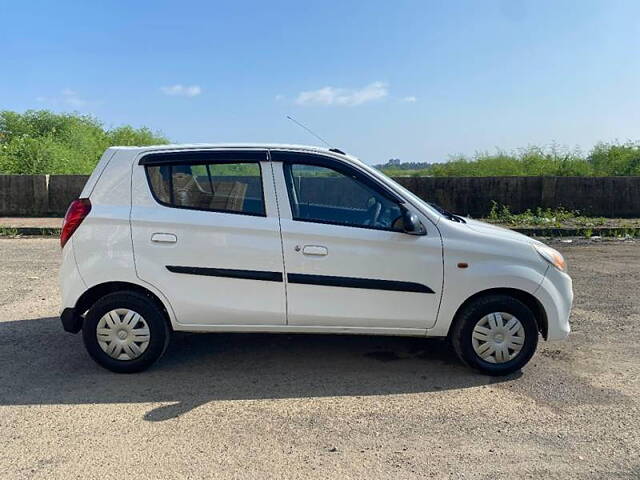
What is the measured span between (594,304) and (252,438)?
4820 mm

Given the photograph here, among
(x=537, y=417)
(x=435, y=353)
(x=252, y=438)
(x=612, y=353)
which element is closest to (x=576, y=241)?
(x=612, y=353)

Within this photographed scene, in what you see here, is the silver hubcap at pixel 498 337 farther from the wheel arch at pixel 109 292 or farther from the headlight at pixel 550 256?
the wheel arch at pixel 109 292

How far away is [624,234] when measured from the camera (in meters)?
10.8

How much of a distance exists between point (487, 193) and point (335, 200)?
9.76 metres

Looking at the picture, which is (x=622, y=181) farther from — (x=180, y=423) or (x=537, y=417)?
(x=180, y=423)

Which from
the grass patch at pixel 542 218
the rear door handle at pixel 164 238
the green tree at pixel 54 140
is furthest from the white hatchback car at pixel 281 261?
the green tree at pixel 54 140

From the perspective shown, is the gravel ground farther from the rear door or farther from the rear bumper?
the rear door

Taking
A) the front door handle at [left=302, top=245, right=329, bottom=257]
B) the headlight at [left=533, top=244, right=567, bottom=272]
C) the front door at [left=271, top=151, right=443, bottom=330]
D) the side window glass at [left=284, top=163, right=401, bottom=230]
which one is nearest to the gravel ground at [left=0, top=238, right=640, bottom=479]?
the front door at [left=271, top=151, right=443, bottom=330]

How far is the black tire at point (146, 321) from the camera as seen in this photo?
383 centimetres

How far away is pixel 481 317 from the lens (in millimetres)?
3861

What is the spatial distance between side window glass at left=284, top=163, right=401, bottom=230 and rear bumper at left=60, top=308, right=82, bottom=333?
6.49ft

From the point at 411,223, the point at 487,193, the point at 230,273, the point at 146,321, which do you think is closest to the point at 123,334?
the point at 146,321

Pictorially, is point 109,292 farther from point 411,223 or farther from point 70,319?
point 411,223

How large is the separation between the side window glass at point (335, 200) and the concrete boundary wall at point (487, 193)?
9.16 m
